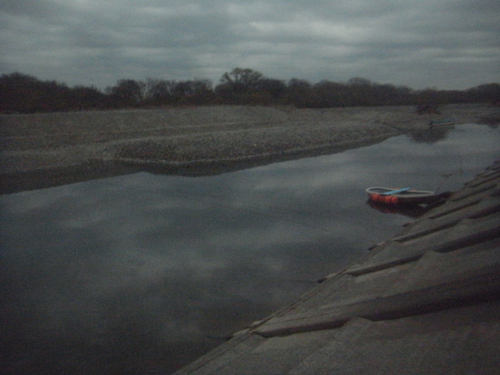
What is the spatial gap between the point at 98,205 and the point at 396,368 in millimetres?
13768

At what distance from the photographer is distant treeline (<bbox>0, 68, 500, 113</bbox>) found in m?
41.5

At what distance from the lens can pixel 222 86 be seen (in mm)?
78688

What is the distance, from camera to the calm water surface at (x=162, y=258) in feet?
20.7

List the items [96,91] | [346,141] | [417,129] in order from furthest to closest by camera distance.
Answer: [96,91] < [417,129] < [346,141]

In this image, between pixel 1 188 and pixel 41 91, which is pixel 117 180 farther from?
pixel 41 91

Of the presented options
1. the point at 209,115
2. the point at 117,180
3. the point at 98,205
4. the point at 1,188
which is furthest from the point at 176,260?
the point at 209,115

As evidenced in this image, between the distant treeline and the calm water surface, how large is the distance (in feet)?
94.4

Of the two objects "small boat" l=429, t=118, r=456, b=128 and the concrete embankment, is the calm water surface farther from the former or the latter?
"small boat" l=429, t=118, r=456, b=128

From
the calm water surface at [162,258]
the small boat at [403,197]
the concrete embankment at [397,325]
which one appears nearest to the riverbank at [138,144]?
the calm water surface at [162,258]

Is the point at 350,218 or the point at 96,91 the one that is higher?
the point at 96,91

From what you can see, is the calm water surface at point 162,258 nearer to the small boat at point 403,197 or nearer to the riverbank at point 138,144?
the small boat at point 403,197

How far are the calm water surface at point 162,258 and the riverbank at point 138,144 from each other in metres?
4.35

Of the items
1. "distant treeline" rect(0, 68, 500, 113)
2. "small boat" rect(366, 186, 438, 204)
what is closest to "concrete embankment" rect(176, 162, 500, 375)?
"small boat" rect(366, 186, 438, 204)

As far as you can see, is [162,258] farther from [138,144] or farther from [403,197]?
[138,144]
